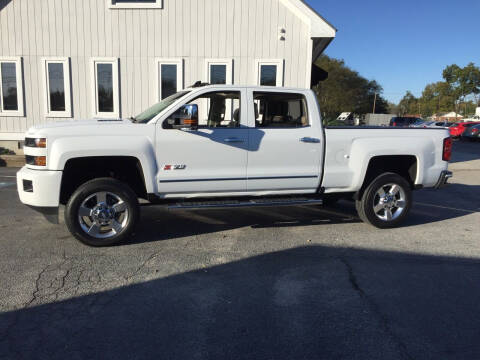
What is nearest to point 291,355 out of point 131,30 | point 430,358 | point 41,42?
point 430,358

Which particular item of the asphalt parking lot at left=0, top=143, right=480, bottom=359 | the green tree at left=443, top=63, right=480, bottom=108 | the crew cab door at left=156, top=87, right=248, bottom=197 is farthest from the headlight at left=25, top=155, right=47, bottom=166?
the green tree at left=443, top=63, right=480, bottom=108

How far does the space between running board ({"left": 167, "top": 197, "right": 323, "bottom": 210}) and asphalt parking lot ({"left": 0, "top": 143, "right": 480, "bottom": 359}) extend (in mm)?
472

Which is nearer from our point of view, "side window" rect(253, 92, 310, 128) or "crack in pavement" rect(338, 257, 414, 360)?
"crack in pavement" rect(338, 257, 414, 360)

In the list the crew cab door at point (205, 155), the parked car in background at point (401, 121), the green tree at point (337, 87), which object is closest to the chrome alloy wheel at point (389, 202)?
the crew cab door at point (205, 155)

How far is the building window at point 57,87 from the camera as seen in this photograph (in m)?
12.5

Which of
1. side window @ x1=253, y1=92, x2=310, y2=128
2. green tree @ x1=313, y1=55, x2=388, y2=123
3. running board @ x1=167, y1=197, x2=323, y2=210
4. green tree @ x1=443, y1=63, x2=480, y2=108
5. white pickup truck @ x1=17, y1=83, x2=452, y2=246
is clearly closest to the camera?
white pickup truck @ x1=17, y1=83, x2=452, y2=246

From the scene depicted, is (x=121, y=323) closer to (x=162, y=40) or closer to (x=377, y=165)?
(x=377, y=165)

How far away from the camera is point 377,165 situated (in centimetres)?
591

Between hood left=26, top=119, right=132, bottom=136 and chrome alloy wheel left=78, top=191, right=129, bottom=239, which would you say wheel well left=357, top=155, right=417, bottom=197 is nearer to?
chrome alloy wheel left=78, top=191, right=129, bottom=239

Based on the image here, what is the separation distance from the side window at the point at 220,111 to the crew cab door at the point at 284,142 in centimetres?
21

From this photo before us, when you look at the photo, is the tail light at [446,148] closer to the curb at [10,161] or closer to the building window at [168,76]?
the building window at [168,76]

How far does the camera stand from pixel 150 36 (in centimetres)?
1234

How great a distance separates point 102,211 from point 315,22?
9.84m

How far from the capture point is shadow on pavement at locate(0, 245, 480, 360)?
2754 mm
